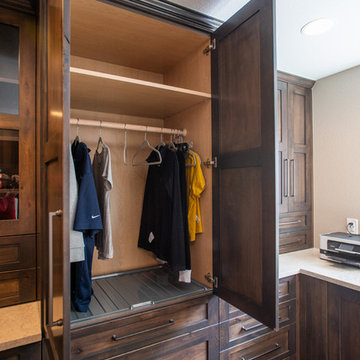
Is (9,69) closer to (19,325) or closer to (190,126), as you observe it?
(190,126)

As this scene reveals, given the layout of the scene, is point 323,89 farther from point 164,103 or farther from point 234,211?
point 234,211

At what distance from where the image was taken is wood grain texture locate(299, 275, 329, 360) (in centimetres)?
193

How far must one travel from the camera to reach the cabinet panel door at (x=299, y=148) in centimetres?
248

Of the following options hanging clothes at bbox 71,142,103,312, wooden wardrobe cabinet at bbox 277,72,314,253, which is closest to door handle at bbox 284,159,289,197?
wooden wardrobe cabinet at bbox 277,72,314,253

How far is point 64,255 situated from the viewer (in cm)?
79

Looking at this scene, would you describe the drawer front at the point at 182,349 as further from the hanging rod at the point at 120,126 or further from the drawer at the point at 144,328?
the hanging rod at the point at 120,126

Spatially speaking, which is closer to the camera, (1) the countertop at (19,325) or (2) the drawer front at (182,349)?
(1) the countertop at (19,325)

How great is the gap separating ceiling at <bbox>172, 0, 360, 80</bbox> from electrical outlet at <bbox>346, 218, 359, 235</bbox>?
133cm

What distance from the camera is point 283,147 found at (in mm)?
2418

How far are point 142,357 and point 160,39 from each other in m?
1.75

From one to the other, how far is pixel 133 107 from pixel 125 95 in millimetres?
234

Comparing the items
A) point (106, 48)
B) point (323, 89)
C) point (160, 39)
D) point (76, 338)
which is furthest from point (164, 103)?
point (323, 89)

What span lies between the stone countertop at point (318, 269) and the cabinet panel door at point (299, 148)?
445mm

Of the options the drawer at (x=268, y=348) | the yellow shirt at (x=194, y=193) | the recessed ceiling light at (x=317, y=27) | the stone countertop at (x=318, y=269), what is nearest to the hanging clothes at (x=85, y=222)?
the yellow shirt at (x=194, y=193)
